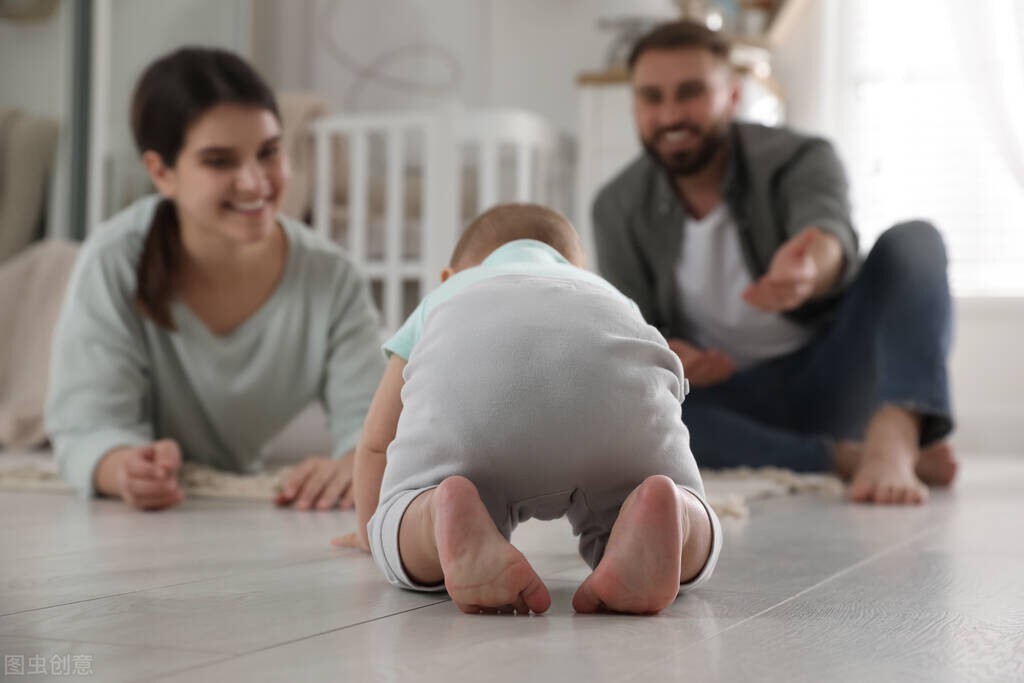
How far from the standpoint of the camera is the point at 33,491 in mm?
1822

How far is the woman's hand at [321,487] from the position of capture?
5.33 feet

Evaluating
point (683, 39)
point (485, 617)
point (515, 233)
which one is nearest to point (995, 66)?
point (683, 39)

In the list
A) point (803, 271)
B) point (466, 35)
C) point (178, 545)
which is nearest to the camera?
point (178, 545)

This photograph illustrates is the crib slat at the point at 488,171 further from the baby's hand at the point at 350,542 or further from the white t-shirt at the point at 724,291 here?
the baby's hand at the point at 350,542

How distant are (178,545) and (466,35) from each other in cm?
339

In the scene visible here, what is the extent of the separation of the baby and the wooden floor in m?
0.03

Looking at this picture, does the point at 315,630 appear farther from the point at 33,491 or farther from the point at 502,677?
the point at 33,491

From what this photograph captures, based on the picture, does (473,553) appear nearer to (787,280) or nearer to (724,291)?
(787,280)

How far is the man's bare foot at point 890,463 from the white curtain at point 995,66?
2.75 ft

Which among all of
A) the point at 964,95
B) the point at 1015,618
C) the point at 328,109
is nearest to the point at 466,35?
the point at 328,109

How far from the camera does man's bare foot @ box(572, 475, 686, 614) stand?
0.79 m

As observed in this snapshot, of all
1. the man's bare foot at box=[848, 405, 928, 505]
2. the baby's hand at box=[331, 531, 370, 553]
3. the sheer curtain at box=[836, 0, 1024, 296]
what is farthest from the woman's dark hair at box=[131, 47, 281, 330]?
the sheer curtain at box=[836, 0, 1024, 296]

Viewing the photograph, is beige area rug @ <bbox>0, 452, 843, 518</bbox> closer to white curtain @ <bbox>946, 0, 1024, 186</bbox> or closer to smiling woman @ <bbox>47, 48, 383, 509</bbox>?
smiling woman @ <bbox>47, 48, 383, 509</bbox>

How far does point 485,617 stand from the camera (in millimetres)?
839
